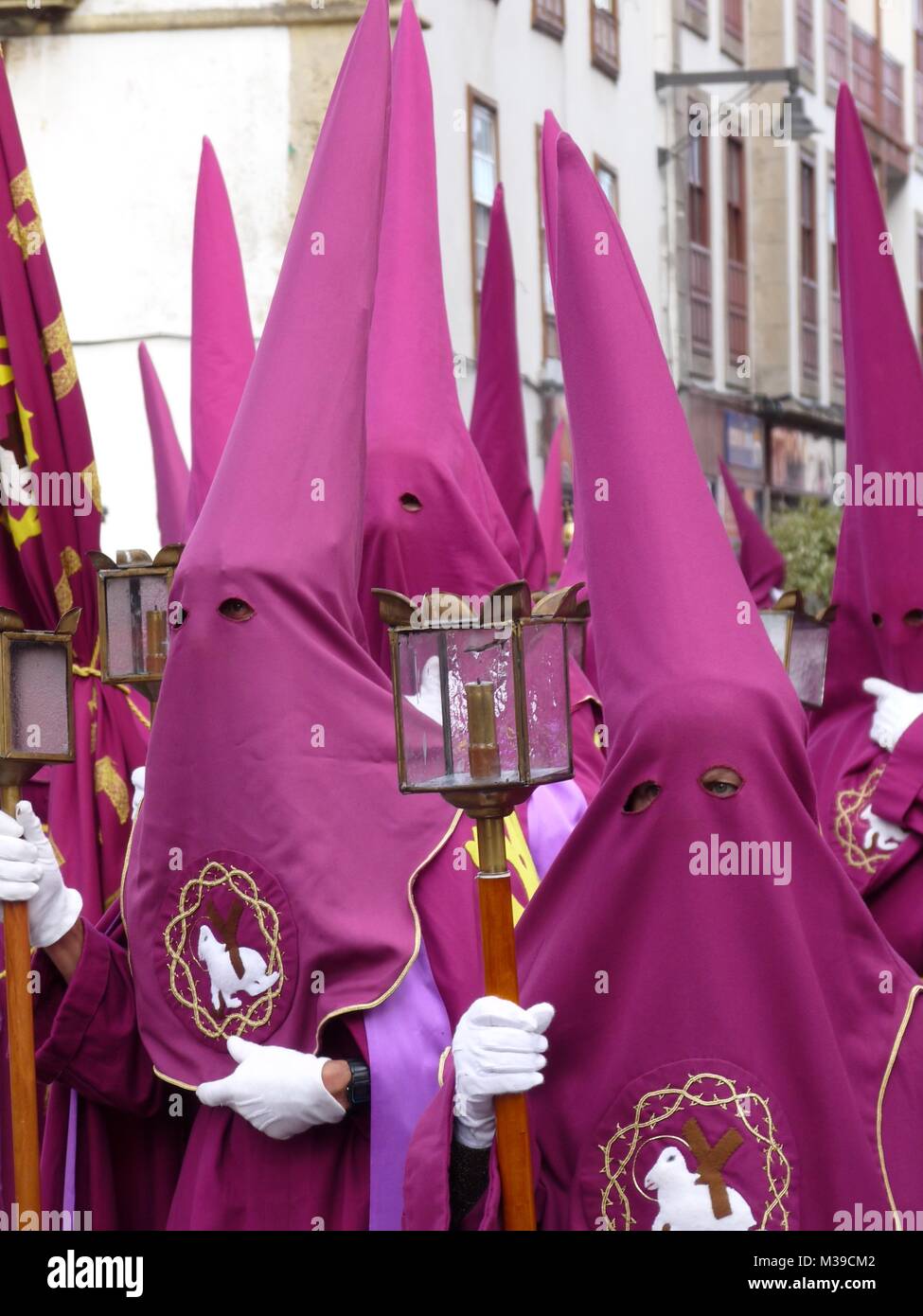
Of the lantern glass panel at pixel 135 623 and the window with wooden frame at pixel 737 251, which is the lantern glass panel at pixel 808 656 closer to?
the lantern glass panel at pixel 135 623

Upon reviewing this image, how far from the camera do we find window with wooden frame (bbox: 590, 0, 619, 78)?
1752cm

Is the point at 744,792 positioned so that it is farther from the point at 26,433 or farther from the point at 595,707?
the point at 26,433

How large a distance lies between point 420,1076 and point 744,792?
831mm

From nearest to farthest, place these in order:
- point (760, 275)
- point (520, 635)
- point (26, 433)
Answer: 1. point (520, 635)
2. point (26, 433)
3. point (760, 275)

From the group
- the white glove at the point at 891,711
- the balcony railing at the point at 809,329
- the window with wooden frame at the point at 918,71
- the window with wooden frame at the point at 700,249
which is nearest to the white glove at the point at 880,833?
the white glove at the point at 891,711

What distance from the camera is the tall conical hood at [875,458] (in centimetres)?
505

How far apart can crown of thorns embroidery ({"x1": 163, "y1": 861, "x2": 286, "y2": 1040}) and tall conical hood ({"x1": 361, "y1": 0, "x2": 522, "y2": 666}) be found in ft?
2.27

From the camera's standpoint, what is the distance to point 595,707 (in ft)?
15.7

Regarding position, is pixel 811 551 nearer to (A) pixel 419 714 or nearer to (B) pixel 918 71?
(A) pixel 419 714

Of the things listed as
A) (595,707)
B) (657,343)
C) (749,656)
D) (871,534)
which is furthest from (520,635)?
(871,534)

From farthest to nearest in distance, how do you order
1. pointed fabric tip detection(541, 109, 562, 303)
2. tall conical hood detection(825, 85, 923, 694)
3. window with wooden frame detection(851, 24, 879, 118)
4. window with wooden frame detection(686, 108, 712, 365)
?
window with wooden frame detection(851, 24, 879, 118) → window with wooden frame detection(686, 108, 712, 365) → tall conical hood detection(825, 85, 923, 694) → pointed fabric tip detection(541, 109, 562, 303)

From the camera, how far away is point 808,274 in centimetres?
2455

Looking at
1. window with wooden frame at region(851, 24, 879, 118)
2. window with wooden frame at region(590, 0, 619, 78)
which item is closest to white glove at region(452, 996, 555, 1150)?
window with wooden frame at region(590, 0, 619, 78)

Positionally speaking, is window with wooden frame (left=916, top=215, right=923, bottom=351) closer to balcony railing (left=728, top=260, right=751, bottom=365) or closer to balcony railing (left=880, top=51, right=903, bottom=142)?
balcony railing (left=880, top=51, right=903, bottom=142)
